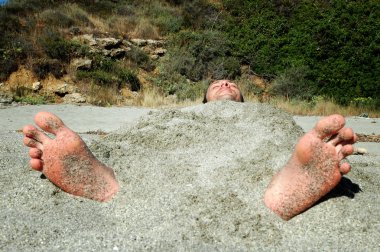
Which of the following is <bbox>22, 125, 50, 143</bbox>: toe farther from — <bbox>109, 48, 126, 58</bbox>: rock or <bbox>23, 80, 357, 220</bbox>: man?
<bbox>109, 48, 126, 58</bbox>: rock

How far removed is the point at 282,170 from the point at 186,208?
461mm

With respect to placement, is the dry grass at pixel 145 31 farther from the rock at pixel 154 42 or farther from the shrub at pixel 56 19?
the shrub at pixel 56 19

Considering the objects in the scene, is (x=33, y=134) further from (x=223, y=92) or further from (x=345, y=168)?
(x=223, y=92)

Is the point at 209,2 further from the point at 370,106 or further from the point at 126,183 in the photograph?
the point at 126,183

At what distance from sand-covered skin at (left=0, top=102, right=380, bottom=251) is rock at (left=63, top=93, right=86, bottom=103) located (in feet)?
22.4

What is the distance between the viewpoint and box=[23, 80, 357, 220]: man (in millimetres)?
1570

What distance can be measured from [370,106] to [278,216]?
818 centimetres

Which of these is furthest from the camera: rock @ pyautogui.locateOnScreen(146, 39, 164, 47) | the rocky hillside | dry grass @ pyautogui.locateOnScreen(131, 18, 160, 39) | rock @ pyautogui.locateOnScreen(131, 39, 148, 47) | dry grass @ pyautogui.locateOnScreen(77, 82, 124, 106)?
dry grass @ pyautogui.locateOnScreen(131, 18, 160, 39)

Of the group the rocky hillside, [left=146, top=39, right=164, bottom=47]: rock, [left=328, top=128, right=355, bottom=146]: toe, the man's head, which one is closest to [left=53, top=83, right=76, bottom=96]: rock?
the rocky hillside

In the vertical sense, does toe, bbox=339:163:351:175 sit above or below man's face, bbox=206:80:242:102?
above

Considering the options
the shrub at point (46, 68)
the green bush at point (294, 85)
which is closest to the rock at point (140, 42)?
the shrub at point (46, 68)

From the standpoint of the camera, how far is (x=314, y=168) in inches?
62.6

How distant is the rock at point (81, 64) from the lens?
1062cm

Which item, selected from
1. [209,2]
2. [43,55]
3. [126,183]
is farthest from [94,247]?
[209,2]
